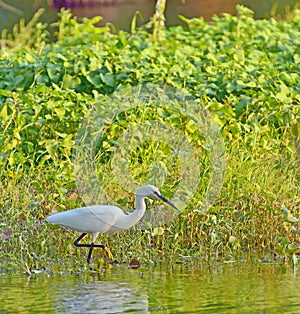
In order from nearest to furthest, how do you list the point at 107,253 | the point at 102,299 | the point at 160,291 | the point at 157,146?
1. the point at 102,299
2. the point at 160,291
3. the point at 107,253
4. the point at 157,146

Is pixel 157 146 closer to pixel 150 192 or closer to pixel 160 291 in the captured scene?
pixel 150 192

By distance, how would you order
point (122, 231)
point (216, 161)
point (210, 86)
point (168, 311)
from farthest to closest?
1. point (210, 86)
2. point (216, 161)
3. point (122, 231)
4. point (168, 311)

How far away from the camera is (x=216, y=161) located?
25.3 feet

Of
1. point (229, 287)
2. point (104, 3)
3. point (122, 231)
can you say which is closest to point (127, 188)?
point (122, 231)

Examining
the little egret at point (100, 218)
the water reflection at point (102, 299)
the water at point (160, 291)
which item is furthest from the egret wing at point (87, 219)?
the water reflection at point (102, 299)

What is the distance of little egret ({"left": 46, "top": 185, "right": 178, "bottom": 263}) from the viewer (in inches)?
261

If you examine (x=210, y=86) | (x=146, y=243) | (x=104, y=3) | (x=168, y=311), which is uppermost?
(x=104, y=3)

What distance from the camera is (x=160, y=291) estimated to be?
5941 mm

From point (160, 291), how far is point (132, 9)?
11.9 meters

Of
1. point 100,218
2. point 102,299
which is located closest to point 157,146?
point 100,218

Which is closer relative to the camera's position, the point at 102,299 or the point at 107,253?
the point at 102,299

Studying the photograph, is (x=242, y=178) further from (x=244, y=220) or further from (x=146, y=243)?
(x=146, y=243)

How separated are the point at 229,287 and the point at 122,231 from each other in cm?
129

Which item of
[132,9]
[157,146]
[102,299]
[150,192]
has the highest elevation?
[132,9]
